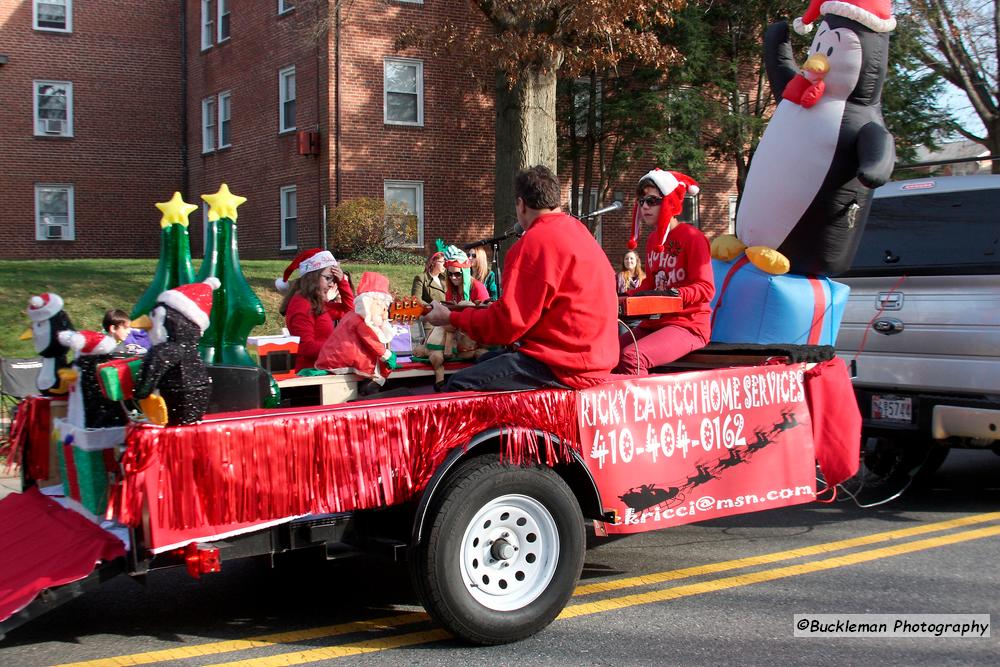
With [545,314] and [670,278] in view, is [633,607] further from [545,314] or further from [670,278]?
[670,278]

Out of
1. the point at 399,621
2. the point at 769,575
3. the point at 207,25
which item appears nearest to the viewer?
the point at 399,621

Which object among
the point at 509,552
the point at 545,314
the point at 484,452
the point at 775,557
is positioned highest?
the point at 545,314

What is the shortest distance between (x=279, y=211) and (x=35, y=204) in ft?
25.9

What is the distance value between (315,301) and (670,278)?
242 cm

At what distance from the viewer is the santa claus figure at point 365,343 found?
17.5ft

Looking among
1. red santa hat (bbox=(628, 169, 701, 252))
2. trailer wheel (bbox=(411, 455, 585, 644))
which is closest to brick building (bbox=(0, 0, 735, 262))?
red santa hat (bbox=(628, 169, 701, 252))

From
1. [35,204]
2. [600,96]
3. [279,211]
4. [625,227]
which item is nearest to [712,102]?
[600,96]

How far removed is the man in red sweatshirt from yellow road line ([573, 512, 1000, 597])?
132 centimetres

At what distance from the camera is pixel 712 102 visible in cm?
2062

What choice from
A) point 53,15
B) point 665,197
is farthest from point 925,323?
point 53,15

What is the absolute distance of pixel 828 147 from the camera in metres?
6.53

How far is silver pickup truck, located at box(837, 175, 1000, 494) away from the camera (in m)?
6.41

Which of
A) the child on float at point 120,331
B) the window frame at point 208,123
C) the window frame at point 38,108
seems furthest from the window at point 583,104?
the child on float at point 120,331

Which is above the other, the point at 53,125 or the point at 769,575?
the point at 53,125
